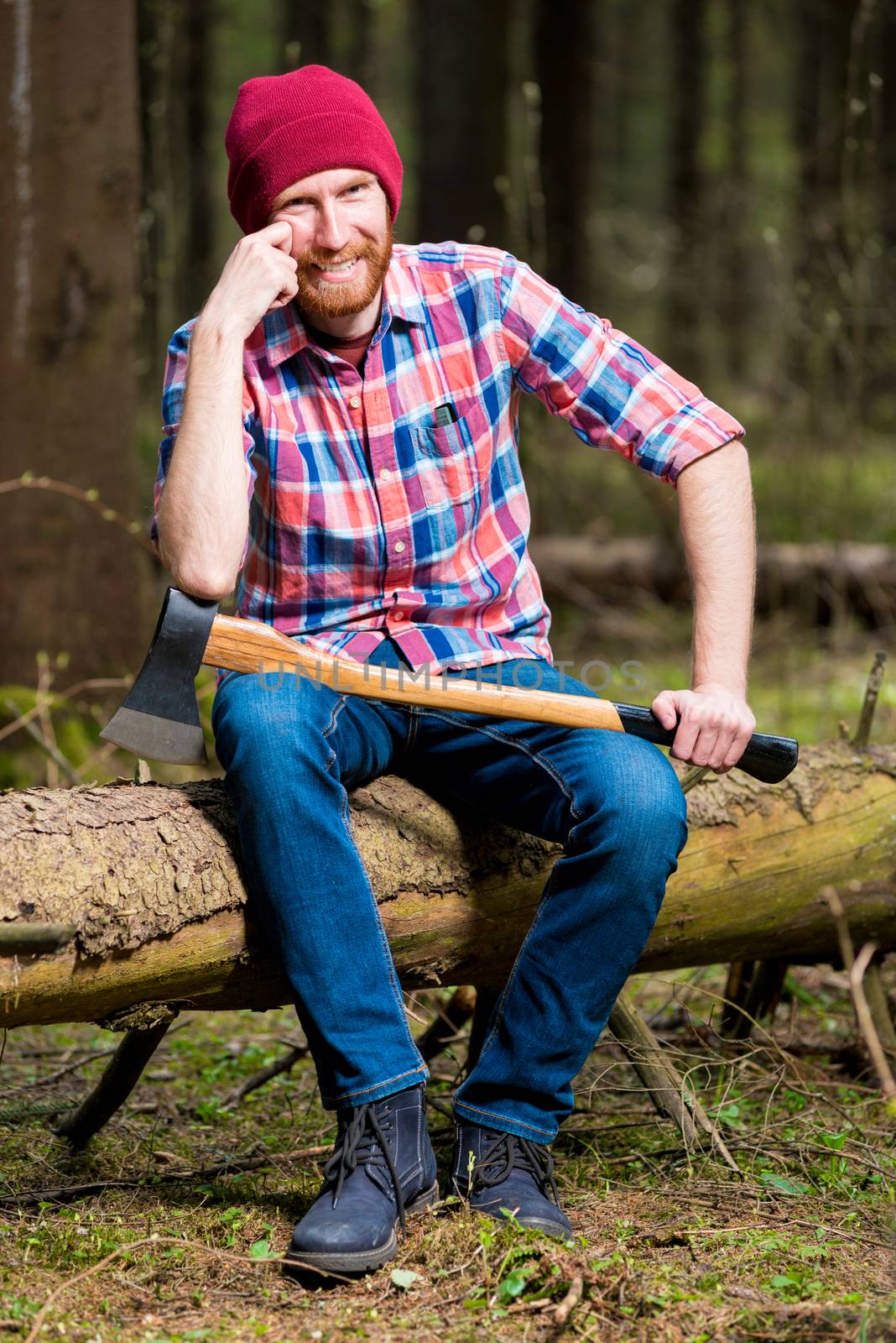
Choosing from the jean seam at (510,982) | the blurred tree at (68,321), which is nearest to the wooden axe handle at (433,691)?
the jean seam at (510,982)

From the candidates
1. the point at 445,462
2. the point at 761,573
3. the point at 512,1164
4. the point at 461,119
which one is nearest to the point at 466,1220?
the point at 512,1164

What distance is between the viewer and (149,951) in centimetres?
238

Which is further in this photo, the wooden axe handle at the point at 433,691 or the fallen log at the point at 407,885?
the wooden axe handle at the point at 433,691

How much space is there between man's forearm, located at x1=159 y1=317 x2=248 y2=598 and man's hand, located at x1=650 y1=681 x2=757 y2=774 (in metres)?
0.92

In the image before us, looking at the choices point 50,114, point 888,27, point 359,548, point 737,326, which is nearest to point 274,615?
point 359,548

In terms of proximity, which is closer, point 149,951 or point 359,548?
point 149,951

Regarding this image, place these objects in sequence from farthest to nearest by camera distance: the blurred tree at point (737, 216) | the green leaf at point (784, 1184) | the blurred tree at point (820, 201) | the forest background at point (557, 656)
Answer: the blurred tree at point (737, 216), the blurred tree at point (820, 201), the green leaf at point (784, 1184), the forest background at point (557, 656)

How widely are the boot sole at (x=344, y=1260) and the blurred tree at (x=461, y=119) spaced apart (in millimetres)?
7775

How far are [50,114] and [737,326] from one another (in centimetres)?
1580

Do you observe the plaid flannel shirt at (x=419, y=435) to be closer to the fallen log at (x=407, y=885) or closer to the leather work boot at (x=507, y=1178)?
the fallen log at (x=407, y=885)

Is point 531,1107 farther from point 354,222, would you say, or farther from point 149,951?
point 354,222

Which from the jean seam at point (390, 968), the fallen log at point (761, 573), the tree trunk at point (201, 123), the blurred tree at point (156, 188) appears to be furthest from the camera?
the tree trunk at point (201, 123)

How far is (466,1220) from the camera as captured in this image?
94.0 inches

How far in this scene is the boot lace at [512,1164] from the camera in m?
2.45
